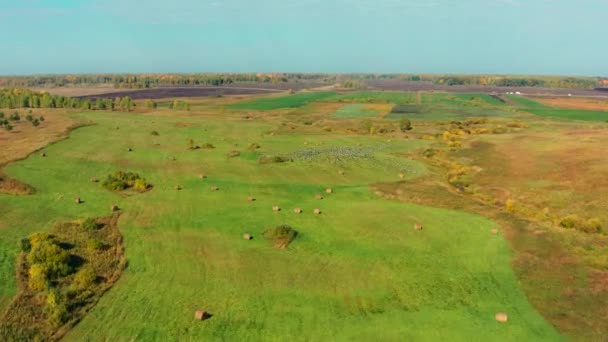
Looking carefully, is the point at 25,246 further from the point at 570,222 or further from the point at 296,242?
the point at 570,222

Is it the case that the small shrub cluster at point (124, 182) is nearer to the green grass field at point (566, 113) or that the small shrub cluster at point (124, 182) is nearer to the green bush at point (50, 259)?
the green bush at point (50, 259)

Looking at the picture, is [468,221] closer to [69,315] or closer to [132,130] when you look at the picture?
[69,315]

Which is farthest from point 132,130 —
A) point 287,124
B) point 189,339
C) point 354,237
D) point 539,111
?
point 539,111

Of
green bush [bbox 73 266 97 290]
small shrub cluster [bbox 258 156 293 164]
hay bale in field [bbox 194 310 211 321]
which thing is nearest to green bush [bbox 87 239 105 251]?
green bush [bbox 73 266 97 290]

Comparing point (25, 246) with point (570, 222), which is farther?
point (570, 222)

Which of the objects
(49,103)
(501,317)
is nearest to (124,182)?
(501,317)

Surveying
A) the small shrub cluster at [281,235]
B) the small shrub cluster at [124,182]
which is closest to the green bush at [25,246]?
the small shrub cluster at [124,182]

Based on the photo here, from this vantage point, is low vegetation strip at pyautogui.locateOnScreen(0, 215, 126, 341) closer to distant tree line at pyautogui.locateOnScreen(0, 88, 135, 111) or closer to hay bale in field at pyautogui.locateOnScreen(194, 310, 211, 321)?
hay bale in field at pyautogui.locateOnScreen(194, 310, 211, 321)
